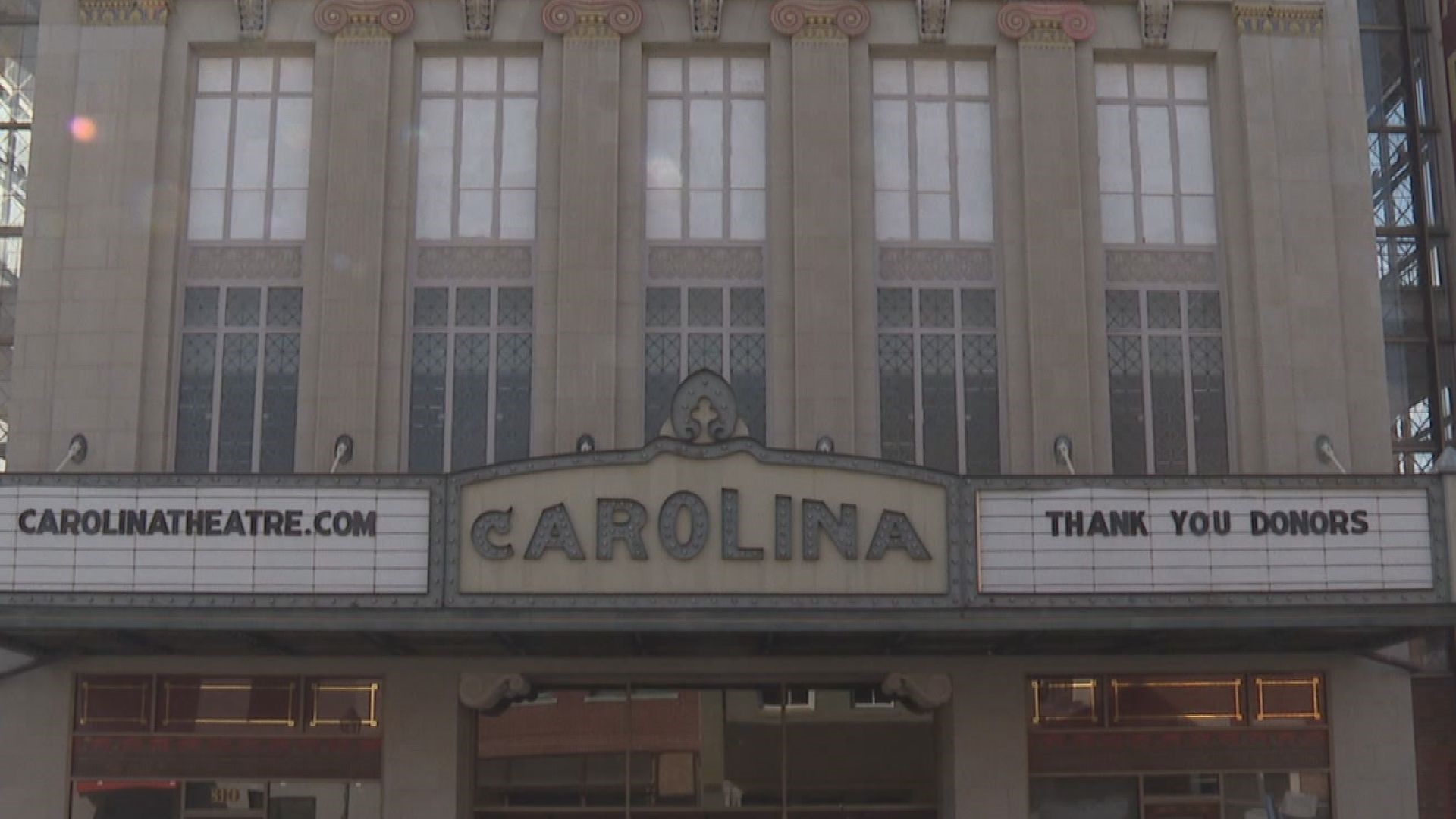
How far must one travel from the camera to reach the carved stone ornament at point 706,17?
2472cm

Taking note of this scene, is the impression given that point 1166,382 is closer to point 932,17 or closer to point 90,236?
point 932,17

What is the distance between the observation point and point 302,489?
2011cm

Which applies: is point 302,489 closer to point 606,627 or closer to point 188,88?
point 606,627

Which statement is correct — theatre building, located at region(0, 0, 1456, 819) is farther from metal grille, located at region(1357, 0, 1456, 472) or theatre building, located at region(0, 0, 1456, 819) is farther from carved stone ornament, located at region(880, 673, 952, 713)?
metal grille, located at region(1357, 0, 1456, 472)

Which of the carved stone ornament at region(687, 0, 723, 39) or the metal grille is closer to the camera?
the carved stone ornament at region(687, 0, 723, 39)

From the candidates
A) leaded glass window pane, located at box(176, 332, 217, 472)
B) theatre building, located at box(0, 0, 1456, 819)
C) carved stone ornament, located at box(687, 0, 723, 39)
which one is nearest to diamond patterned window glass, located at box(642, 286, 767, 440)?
theatre building, located at box(0, 0, 1456, 819)

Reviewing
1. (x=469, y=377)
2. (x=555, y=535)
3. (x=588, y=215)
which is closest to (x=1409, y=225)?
(x=588, y=215)

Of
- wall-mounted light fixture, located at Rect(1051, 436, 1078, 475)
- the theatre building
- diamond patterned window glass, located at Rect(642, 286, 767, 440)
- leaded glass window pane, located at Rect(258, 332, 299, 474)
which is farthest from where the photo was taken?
diamond patterned window glass, located at Rect(642, 286, 767, 440)

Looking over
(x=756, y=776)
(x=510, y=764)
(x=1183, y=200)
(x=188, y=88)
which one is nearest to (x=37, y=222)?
(x=188, y=88)

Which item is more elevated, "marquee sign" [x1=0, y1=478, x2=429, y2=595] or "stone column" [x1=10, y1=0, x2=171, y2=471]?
"stone column" [x1=10, y1=0, x2=171, y2=471]

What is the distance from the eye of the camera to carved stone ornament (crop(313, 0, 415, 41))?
80.9 ft

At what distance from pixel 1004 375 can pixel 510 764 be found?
8588 mm

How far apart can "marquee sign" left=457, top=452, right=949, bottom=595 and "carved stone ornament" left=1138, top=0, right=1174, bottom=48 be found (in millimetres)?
9450

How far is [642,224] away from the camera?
2448cm
